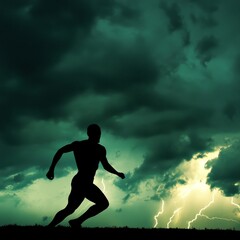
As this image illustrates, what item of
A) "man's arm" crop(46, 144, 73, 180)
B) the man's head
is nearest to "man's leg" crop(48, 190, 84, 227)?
"man's arm" crop(46, 144, 73, 180)

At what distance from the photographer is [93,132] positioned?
977cm

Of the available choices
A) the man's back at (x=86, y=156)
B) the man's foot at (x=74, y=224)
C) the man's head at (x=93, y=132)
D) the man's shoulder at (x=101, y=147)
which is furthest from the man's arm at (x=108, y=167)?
the man's foot at (x=74, y=224)

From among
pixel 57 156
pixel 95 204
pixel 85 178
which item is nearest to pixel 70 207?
pixel 95 204

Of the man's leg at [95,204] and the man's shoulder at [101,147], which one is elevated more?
the man's shoulder at [101,147]

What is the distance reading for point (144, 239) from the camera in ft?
34.0

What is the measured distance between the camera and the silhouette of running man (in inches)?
381

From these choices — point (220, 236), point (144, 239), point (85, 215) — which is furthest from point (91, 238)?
point (220, 236)

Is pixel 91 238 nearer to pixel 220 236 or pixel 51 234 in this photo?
pixel 51 234

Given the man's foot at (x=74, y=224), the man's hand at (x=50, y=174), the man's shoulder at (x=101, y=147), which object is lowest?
the man's foot at (x=74, y=224)

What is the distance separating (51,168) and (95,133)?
1.30 meters

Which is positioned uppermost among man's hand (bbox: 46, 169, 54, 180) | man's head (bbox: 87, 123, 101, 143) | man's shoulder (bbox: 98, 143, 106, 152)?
man's head (bbox: 87, 123, 101, 143)

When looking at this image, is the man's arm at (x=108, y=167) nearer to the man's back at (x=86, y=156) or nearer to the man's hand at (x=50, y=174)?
the man's back at (x=86, y=156)

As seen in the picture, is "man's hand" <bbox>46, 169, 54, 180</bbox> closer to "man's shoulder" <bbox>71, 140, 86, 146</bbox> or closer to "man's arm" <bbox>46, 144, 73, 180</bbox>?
"man's arm" <bbox>46, 144, 73, 180</bbox>

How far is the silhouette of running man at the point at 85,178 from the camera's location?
9.67m
